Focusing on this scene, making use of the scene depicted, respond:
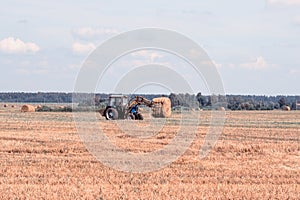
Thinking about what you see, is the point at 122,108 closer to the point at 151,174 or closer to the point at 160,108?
the point at 160,108

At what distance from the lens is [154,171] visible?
16.3 metres

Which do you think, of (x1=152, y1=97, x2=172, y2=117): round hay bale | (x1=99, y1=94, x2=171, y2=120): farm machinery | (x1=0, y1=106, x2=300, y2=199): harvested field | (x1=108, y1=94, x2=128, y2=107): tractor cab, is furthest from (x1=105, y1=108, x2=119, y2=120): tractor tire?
(x1=0, y1=106, x2=300, y2=199): harvested field

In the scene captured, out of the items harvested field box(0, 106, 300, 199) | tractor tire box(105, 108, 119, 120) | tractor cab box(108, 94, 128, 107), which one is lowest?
harvested field box(0, 106, 300, 199)

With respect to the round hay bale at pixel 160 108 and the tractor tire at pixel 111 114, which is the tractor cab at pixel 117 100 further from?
the round hay bale at pixel 160 108

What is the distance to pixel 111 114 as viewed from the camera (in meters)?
41.3

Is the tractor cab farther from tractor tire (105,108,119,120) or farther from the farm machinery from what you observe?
tractor tire (105,108,119,120)

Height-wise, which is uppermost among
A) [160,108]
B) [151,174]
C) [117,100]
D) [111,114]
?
[117,100]

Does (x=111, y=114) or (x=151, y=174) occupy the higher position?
(x=111, y=114)

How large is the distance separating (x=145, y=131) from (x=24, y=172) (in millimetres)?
15715

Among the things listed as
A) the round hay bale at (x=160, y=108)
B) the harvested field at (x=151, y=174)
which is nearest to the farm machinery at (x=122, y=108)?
the round hay bale at (x=160, y=108)

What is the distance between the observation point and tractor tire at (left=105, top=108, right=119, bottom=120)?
41.0 m

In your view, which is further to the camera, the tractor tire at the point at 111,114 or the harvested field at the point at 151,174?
the tractor tire at the point at 111,114

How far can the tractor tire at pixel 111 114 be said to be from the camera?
4097cm

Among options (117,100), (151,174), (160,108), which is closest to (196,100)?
(160,108)
